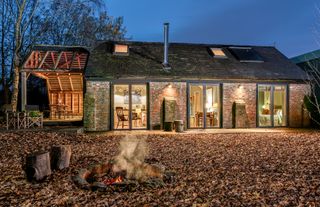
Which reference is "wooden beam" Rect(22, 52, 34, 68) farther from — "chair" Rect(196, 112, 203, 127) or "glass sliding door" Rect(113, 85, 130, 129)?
"chair" Rect(196, 112, 203, 127)

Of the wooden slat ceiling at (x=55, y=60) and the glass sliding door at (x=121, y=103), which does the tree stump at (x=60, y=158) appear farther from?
the wooden slat ceiling at (x=55, y=60)

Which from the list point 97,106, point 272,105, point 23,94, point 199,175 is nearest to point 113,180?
point 199,175

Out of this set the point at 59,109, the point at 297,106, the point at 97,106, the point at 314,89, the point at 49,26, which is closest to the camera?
the point at 97,106

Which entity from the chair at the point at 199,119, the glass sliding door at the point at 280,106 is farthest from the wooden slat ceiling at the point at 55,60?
the glass sliding door at the point at 280,106

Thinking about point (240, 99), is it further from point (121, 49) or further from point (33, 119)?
point (33, 119)

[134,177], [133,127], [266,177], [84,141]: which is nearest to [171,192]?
[134,177]

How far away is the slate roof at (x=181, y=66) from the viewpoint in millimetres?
13969

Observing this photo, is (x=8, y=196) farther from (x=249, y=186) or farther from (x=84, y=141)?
(x=84, y=141)

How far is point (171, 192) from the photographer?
4727 millimetres

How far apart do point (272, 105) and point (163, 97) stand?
577 cm

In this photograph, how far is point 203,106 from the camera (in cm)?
1472

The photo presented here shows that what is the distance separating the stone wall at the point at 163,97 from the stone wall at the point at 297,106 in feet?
18.9

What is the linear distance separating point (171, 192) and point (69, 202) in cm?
154

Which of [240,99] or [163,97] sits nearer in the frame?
[163,97]
